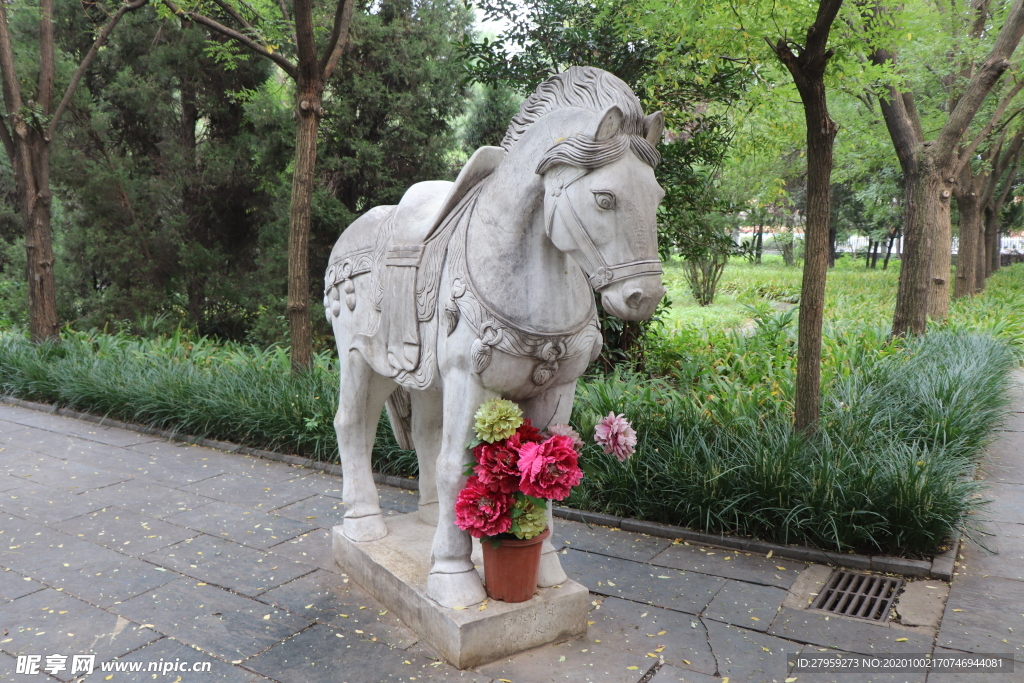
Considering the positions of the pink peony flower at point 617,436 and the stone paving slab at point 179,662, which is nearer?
the stone paving slab at point 179,662

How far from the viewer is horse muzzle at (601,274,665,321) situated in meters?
2.23

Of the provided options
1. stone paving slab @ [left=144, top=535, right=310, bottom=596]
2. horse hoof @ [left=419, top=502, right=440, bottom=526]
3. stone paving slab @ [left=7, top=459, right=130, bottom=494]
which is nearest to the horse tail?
horse hoof @ [left=419, top=502, right=440, bottom=526]

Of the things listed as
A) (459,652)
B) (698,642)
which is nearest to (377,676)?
(459,652)

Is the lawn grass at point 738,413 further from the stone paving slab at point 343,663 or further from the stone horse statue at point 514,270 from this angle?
the stone paving slab at point 343,663

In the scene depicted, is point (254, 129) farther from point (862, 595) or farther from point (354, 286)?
point (862, 595)

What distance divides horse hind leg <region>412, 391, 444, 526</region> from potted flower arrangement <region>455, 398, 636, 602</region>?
781 mm

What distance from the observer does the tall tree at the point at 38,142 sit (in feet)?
27.4

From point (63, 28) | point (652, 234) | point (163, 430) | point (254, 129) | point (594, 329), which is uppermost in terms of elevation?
point (63, 28)

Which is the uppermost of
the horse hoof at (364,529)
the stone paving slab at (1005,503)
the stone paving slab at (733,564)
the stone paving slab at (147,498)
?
the horse hoof at (364,529)

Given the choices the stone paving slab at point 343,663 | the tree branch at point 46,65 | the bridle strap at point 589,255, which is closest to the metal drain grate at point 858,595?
the stone paving slab at point 343,663

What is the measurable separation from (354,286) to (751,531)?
2.48 m

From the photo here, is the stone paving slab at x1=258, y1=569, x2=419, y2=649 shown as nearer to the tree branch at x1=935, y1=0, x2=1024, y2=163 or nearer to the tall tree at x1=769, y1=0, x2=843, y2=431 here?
the tall tree at x1=769, y1=0, x2=843, y2=431

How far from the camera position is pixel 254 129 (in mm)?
10461

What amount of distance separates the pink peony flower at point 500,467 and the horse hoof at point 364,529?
3.44 ft
